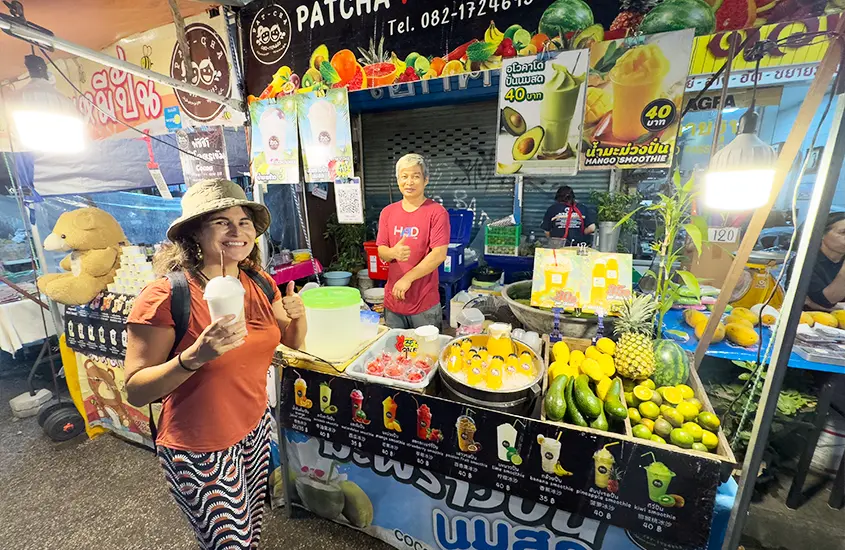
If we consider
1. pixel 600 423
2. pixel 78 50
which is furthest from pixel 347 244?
pixel 600 423

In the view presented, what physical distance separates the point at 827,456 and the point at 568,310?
243 cm

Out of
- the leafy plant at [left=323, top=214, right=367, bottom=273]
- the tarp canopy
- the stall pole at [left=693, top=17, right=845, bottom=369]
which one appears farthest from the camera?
the leafy plant at [left=323, top=214, right=367, bottom=273]

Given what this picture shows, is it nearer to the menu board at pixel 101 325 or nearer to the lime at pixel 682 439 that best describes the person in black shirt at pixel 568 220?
the lime at pixel 682 439

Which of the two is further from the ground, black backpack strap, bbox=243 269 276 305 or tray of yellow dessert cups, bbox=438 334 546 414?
black backpack strap, bbox=243 269 276 305

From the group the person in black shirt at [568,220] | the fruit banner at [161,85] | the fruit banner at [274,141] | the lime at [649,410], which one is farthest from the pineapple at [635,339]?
the fruit banner at [161,85]

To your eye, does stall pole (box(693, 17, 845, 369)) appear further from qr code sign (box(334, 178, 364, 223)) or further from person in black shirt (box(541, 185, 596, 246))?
person in black shirt (box(541, 185, 596, 246))

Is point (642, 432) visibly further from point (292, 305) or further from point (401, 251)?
point (401, 251)

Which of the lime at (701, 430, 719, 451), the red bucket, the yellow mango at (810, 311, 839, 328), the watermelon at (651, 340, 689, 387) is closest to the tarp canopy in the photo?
the red bucket

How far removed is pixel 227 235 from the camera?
4.83ft

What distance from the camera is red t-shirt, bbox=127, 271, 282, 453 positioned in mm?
1372

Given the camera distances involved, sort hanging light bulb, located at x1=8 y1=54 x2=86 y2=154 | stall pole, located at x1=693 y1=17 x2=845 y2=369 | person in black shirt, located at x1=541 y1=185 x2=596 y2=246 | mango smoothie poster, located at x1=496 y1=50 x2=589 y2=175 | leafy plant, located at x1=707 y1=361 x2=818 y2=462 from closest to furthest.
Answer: stall pole, located at x1=693 y1=17 x2=845 y2=369, mango smoothie poster, located at x1=496 y1=50 x2=589 y2=175, leafy plant, located at x1=707 y1=361 x2=818 y2=462, hanging light bulb, located at x1=8 y1=54 x2=86 y2=154, person in black shirt, located at x1=541 y1=185 x2=596 y2=246

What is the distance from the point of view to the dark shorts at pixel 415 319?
2.98 meters

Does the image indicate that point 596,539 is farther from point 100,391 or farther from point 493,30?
point 100,391

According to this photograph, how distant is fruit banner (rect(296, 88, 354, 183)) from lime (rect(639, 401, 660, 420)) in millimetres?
2368
